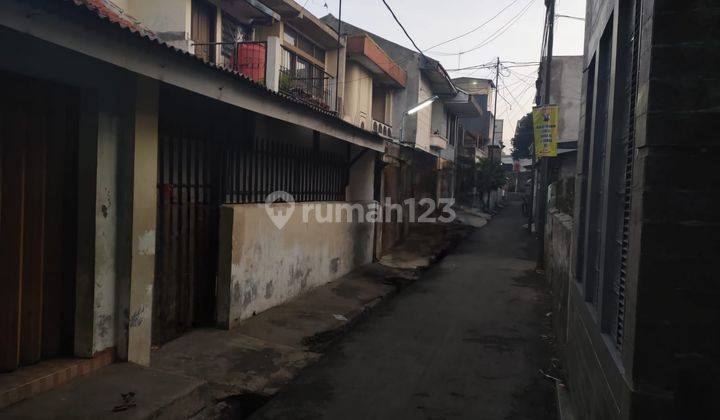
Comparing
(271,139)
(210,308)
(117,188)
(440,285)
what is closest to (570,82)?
(440,285)

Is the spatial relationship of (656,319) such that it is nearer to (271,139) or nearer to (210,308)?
(210,308)

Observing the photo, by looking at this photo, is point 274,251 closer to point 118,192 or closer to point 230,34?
point 118,192

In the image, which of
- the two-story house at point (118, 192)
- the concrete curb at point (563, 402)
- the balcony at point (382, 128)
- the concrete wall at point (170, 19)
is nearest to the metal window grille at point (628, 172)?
the concrete curb at point (563, 402)

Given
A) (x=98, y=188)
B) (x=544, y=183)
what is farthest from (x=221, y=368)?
(x=544, y=183)

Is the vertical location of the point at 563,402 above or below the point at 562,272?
below

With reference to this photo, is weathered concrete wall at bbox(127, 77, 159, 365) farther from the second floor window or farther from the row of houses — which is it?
the second floor window

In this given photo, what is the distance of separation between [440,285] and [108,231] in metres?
8.46

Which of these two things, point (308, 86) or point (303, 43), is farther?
point (303, 43)

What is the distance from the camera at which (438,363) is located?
6.49m

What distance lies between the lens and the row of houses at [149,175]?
3.93m

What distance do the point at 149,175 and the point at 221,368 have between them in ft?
7.28

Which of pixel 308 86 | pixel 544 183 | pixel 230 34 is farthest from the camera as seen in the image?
pixel 544 183

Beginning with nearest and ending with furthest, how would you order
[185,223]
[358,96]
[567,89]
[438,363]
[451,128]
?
[185,223] < [438,363] < [358,96] < [567,89] < [451,128]

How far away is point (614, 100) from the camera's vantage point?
10.4 ft
